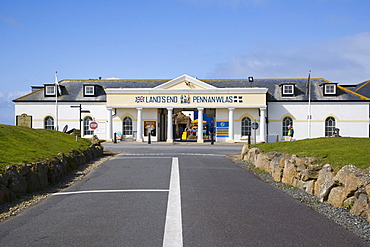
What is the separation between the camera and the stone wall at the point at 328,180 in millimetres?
8109

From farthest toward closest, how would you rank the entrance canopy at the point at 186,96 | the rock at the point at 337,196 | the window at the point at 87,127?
the window at the point at 87,127
the entrance canopy at the point at 186,96
the rock at the point at 337,196

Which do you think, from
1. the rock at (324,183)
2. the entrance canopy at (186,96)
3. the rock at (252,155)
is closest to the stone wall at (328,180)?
the rock at (324,183)

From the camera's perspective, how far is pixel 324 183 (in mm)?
10047

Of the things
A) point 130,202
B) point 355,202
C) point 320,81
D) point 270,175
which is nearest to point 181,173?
point 270,175

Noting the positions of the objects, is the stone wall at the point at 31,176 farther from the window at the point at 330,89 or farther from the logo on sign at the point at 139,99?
the window at the point at 330,89

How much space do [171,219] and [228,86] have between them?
40.0 meters

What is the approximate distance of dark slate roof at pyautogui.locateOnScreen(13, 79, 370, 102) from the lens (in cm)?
4328

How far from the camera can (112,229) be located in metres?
6.76

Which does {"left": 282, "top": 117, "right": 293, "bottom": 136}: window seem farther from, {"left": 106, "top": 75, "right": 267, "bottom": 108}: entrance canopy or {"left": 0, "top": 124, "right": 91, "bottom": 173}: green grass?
{"left": 0, "top": 124, "right": 91, "bottom": 173}: green grass

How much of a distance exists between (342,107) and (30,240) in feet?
134

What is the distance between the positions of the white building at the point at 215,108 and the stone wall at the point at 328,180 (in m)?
26.5

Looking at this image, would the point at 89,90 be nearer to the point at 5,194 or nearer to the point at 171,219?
the point at 5,194

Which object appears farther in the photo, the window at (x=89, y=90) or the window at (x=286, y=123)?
the window at (x=89, y=90)

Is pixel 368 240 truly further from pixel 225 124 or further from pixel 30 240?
pixel 225 124
